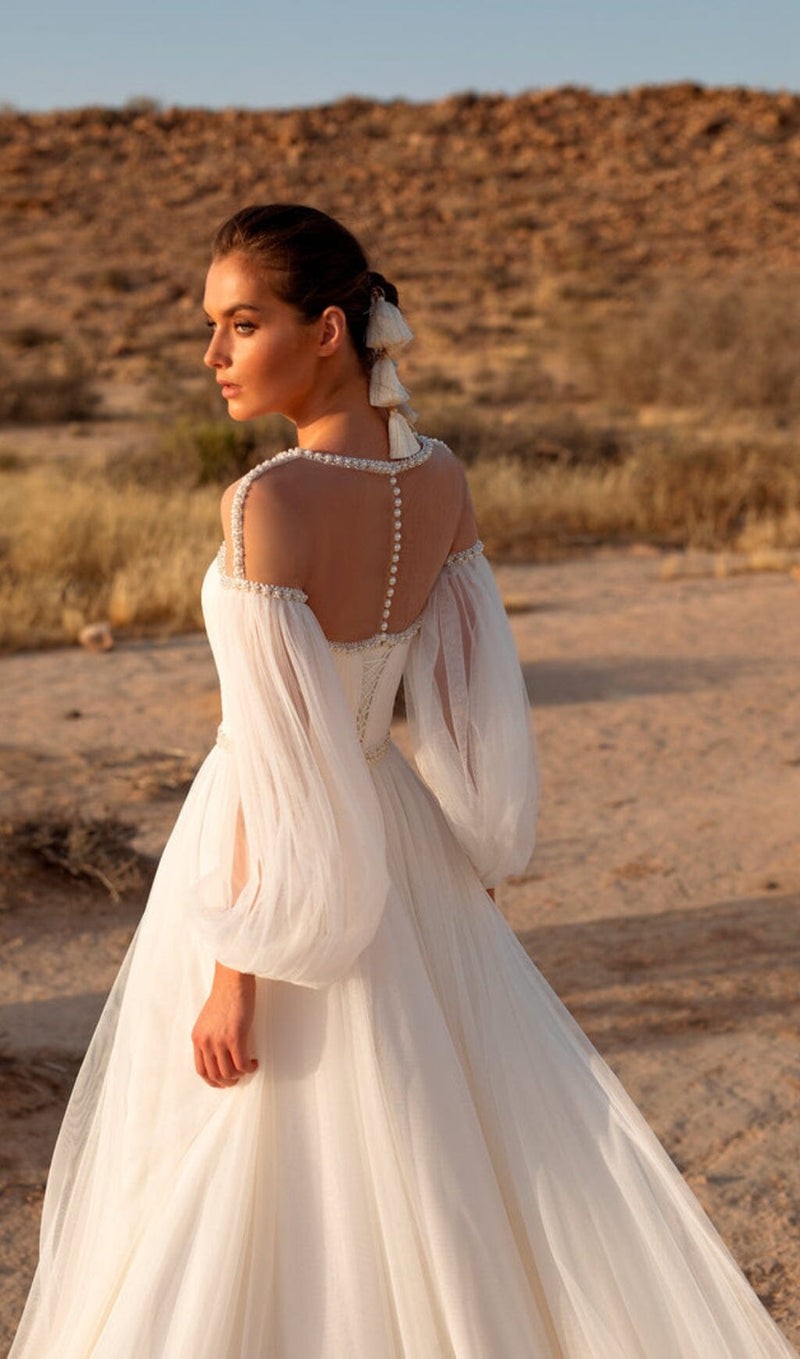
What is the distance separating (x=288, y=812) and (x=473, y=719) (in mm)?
438

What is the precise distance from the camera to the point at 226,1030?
1.95 meters

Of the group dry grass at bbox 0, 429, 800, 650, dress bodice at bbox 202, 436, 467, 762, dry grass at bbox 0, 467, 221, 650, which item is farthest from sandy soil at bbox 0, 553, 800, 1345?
dress bodice at bbox 202, 436, 467, 762

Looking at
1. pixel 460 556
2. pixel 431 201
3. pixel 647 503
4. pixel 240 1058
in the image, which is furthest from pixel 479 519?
pixel 431 201

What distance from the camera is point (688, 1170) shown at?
3.34m

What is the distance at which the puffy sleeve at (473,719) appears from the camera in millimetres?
2225

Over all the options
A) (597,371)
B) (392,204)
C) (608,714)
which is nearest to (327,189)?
(392,204)

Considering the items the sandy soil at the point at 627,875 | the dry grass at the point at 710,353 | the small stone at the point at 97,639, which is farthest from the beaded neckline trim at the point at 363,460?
the dry grass at the point at 710,353

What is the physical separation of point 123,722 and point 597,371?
54.0 feet

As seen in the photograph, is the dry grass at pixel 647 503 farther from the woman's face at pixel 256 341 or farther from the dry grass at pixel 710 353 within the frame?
the woman's face at pixel 256 341

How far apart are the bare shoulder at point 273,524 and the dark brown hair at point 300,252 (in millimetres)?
223

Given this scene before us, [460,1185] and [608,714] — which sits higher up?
[460,1185]

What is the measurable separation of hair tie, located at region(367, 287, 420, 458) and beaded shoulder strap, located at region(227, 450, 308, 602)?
183mm

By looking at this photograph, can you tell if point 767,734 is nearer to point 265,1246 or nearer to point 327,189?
point 265,1246

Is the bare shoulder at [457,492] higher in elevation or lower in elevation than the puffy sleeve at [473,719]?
higher
